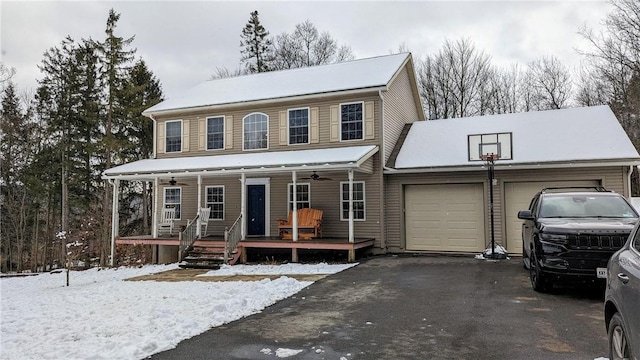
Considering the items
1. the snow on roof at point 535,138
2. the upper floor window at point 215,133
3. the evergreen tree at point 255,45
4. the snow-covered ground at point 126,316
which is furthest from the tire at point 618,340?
the evergreen tree at point 255,45

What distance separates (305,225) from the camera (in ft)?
45.1

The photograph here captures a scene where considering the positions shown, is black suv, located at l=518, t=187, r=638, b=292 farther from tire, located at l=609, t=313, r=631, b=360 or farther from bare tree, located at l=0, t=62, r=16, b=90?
bare tree, located at l=0, t=62, r=16, b=90

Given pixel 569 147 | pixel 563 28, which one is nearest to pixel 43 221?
pixel 569 147

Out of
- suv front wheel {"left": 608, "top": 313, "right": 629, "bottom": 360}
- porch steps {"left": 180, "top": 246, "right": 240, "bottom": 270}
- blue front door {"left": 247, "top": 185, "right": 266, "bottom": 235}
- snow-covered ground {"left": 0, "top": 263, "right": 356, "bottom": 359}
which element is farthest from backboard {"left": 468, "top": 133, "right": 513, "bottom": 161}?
suv front wheel {"left": 608, "top": 313, "right": 629, "bottom": 360}

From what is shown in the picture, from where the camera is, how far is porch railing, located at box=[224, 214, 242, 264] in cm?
1281

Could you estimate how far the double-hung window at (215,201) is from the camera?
16266 mm

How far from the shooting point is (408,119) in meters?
17.5

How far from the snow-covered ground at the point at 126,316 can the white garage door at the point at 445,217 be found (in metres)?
4.72

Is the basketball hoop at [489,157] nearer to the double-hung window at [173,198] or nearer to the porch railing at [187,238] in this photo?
the porch railing at [187,238]

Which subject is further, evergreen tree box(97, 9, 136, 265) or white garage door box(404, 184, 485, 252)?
evergreen tree box(97, 9, 136, 265)

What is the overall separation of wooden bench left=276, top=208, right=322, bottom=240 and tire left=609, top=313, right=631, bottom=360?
34.7 feet

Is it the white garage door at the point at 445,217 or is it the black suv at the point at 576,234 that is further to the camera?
the white garage door at the point at 445,217

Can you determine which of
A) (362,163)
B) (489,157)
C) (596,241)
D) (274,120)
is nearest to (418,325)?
(596,241)

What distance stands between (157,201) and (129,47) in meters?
11.7
